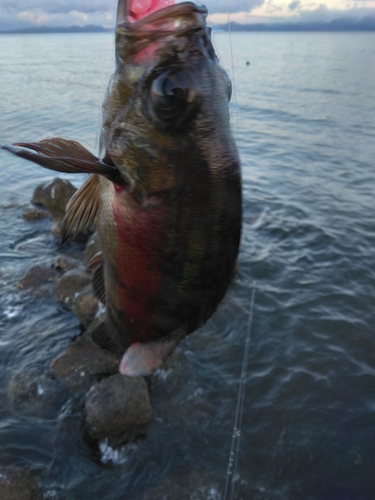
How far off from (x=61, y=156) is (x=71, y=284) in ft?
22.8

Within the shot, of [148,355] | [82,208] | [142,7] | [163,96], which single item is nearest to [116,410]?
[148,355]

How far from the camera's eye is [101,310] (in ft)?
24.2

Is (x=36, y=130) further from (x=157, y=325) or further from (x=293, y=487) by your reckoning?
(x=157, y=325)

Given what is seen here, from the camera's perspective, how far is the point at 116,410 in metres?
5.50

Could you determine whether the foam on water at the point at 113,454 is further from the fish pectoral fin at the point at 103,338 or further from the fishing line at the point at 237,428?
the fish pectoral fin at the point at 103,338

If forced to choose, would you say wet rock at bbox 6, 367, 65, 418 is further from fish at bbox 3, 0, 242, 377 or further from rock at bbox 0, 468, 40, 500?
fish at bbox 3, 0, 242, 377

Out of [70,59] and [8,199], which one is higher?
Answer: [70,59]

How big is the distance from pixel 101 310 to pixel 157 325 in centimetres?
548

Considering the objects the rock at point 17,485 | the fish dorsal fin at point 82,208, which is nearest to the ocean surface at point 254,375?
→ the rock at point 17,485

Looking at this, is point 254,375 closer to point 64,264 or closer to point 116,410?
point 116,410

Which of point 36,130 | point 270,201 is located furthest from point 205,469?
point 36,130

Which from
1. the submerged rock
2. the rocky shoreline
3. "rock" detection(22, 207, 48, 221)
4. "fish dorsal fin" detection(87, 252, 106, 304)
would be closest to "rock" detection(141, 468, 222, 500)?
the rocky shoreline

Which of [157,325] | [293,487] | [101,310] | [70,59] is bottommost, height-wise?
[293,487]

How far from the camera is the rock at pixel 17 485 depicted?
462 cm
